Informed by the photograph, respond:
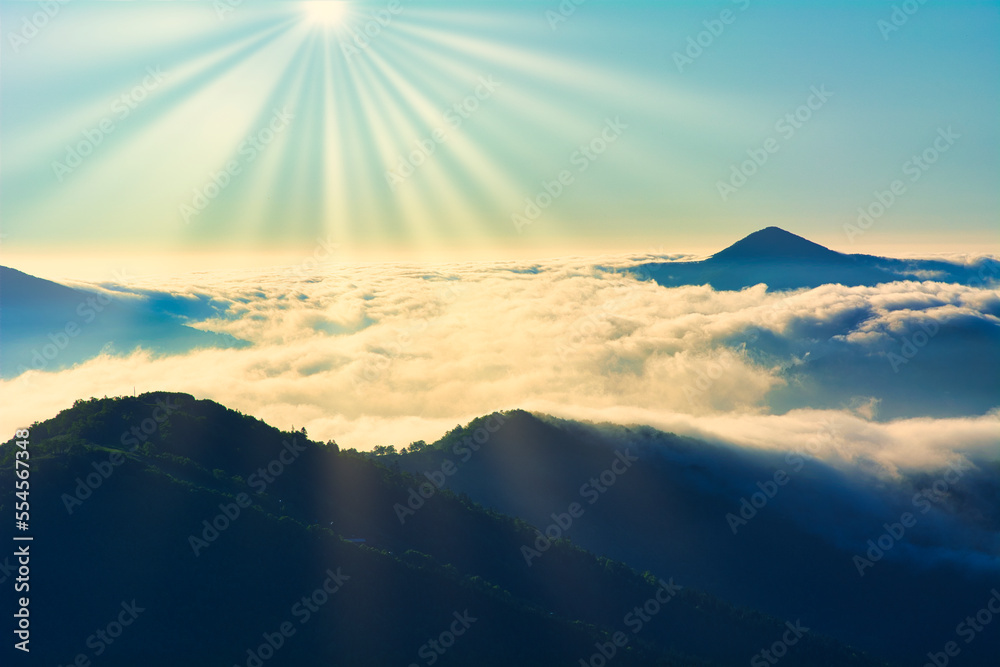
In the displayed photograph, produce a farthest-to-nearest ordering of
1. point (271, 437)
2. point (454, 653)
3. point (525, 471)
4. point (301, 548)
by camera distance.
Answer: point (525, 471) < point (271, 437) < point (301, 548) < point (454, 653)

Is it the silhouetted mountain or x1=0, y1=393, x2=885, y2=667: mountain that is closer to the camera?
x1=0, y1=393, x2=885, y2=667: mountain

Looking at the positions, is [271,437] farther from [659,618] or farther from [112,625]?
[659,618]

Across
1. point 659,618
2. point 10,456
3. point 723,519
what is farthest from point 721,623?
point 10,456

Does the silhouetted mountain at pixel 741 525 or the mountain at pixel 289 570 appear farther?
the silhouetted mountain at pixel 741 525

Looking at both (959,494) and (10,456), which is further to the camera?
(959,494)
